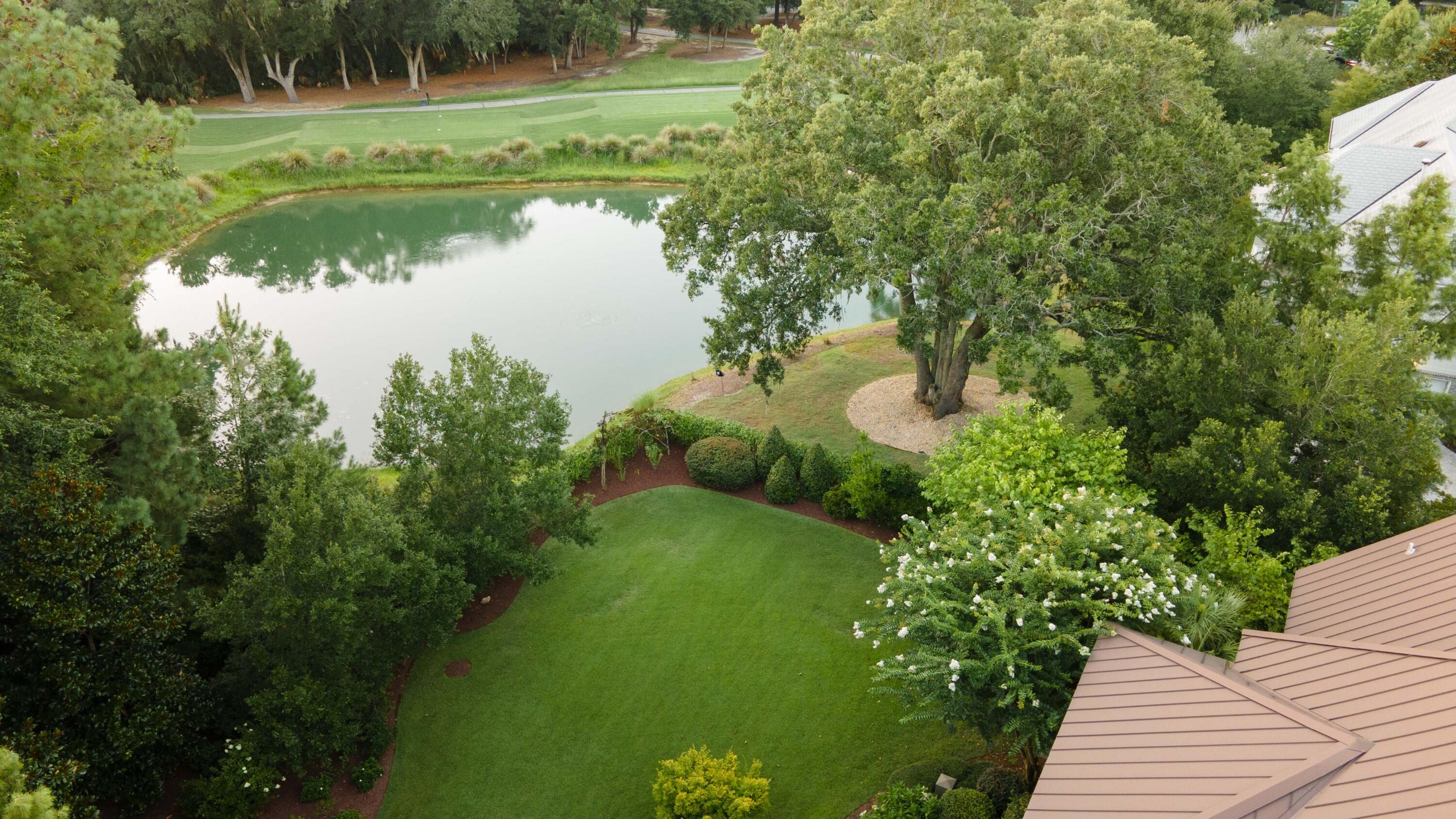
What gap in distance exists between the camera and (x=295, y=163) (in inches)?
1897

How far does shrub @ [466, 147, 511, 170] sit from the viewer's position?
1960 inches

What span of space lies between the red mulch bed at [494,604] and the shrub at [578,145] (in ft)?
101

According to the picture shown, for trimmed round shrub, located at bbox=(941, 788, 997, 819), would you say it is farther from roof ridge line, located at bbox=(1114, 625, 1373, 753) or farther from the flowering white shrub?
roof ridge line, located at bbox=(1114, 625, 1373, 753)

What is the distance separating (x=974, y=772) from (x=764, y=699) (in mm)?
4265

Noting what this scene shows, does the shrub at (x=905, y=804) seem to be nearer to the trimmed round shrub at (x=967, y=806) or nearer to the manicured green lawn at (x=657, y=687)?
the trimmed round shrub at (x=967, y=806)

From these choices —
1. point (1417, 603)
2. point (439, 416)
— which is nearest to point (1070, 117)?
point (1417, 603)

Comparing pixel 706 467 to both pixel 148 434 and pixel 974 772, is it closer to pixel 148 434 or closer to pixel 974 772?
pixel 974 772

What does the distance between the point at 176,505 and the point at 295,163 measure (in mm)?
37202

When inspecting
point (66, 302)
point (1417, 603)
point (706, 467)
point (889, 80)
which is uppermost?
point (889, 80)

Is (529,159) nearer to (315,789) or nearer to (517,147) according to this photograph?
(517,147)

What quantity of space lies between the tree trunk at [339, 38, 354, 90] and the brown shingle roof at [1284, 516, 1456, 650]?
65.2 meters

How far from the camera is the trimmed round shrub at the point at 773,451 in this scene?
2381 cm

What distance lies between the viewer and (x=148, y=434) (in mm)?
16266

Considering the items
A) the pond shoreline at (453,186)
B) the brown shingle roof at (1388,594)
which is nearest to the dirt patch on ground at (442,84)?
the pond shoreline at (453,186)
